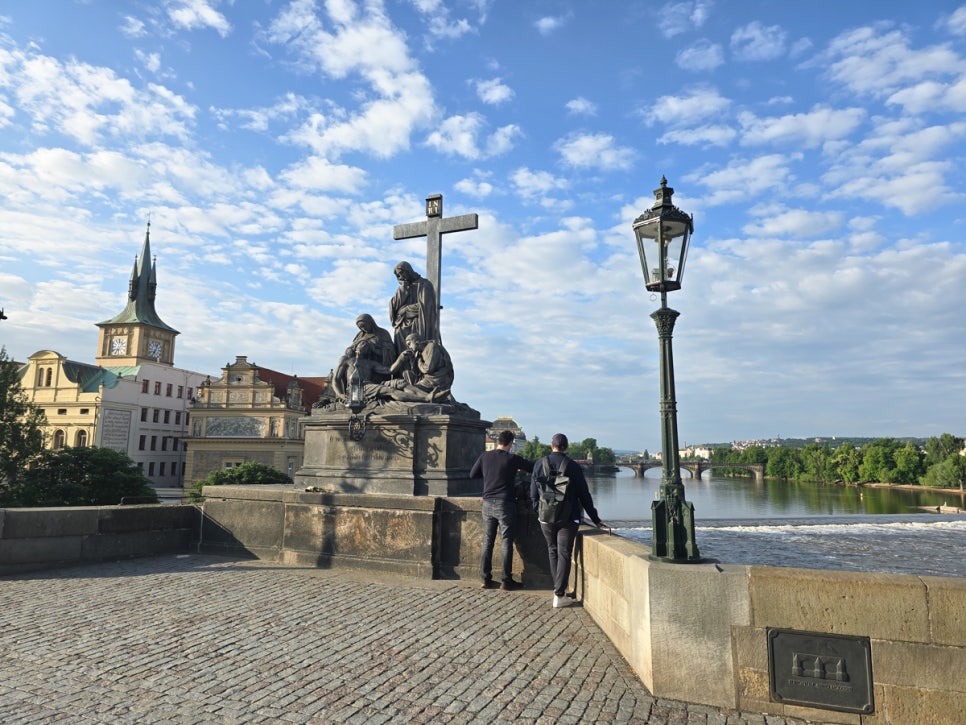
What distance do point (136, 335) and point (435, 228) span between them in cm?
7056

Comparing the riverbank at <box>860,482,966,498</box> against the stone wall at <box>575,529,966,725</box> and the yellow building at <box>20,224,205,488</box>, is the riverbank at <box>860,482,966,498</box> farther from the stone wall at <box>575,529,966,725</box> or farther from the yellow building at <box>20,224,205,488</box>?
the yellow building at <box>20,224,205,488</box>

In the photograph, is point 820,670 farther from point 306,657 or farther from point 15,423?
point 15,423

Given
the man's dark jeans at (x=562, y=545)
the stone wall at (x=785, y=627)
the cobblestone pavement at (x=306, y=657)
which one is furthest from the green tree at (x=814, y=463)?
the stone wall at (x=785, y=627)

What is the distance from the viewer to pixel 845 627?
3451mm

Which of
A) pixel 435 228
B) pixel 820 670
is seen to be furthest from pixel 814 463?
pixel 820 670

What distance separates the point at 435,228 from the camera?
40.5 feet

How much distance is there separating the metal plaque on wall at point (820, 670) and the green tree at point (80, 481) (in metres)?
16.7

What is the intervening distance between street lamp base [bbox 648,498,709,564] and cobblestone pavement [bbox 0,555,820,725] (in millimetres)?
857

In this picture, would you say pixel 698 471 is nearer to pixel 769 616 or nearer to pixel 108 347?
pixel 108 347

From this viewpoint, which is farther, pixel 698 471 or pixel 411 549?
pixel 698 471

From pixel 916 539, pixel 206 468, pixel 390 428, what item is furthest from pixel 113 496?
pixel 206 468

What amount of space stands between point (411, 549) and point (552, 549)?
1.99m

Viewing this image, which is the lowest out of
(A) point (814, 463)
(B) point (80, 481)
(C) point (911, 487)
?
(C) point (911, 487)

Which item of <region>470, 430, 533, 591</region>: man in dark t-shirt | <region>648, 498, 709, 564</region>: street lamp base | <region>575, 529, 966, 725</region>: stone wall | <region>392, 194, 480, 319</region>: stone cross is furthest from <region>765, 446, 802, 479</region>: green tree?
<region>575, 529, 966, 725</region>: stone wall
